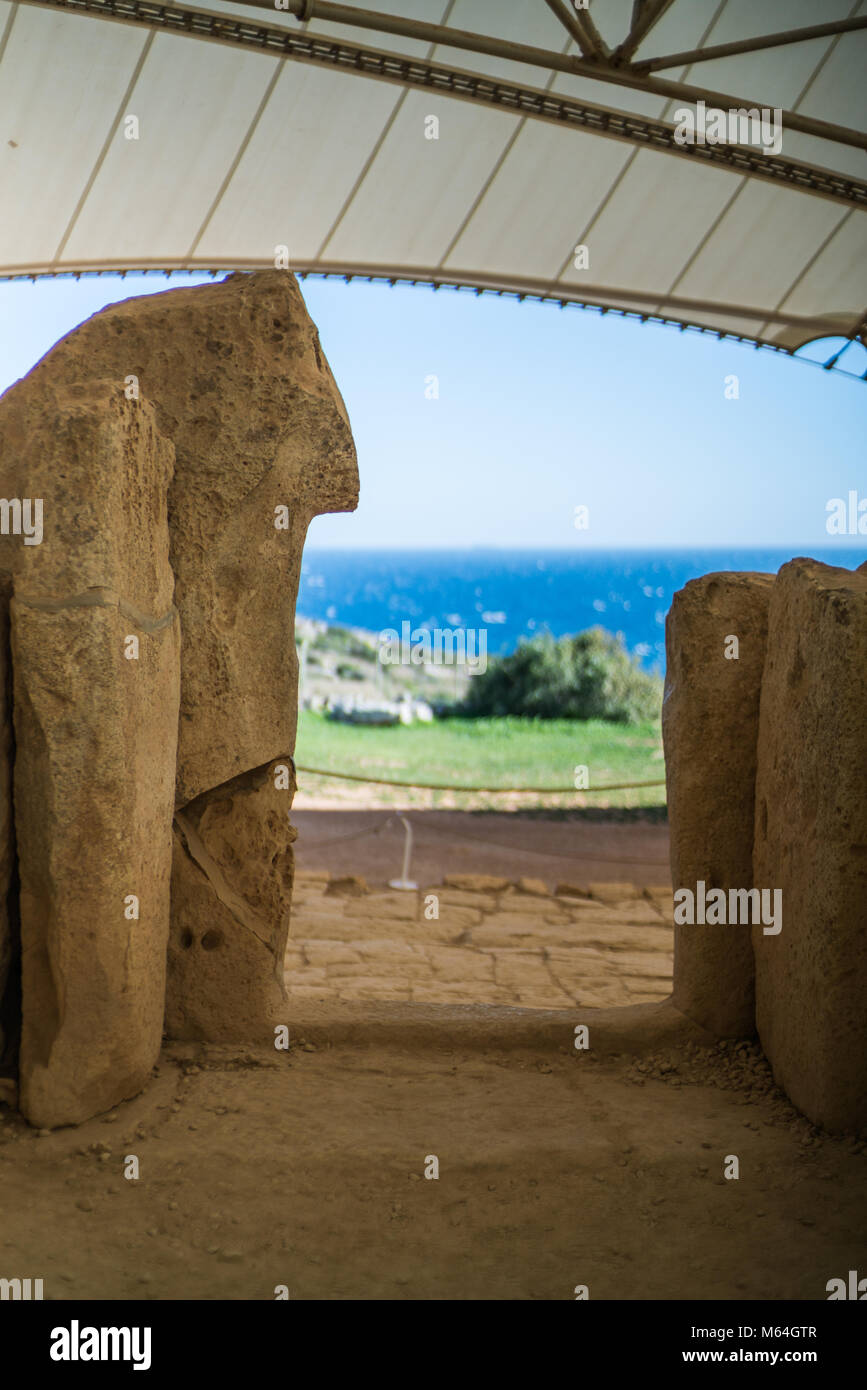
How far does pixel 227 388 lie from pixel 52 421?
811mm

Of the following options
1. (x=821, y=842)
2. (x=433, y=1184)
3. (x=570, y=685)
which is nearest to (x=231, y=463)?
(x=821, y=842)

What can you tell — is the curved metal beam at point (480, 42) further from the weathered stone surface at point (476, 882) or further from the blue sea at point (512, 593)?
the blue sea at point (512, 593)

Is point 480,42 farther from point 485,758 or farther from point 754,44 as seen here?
point 485,758

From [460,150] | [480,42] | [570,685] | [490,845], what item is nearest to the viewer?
[480,42]

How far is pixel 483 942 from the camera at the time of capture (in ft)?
25.3

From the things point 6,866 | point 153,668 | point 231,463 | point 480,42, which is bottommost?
point 6,866

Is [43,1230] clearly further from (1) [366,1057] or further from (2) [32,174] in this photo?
(2) [32,174]

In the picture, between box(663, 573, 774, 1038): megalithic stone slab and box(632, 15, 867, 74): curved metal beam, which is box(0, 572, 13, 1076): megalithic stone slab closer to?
box(663, 573, 774, 1038): megalithic stone slab

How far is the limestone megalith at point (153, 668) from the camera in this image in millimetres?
3584

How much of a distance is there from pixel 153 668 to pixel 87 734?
35 centimetres

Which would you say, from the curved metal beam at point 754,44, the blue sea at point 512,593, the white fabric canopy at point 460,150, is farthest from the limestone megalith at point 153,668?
the blue sea at point 512,593

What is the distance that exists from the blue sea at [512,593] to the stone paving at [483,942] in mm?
28917

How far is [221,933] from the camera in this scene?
440cm

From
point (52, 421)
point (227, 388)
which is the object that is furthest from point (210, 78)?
point (52, 421)
